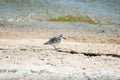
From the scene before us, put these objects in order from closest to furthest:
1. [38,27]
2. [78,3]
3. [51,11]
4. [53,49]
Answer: [53,49] → [38,27] → [51,11] → [78,3]

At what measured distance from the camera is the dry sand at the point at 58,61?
325 inches

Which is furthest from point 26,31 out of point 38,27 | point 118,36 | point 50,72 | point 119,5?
point 119,5

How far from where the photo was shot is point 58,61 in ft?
30.2

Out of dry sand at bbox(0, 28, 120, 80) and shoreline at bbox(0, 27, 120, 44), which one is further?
shoreline at bbox(0, 27, 120, 44)

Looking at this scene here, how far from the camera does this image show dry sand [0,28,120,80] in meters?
8.26

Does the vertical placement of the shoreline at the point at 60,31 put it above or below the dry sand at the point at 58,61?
below

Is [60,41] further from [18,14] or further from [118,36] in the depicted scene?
[18,14]

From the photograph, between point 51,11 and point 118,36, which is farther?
point 51,11

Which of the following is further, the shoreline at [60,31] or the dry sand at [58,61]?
the shoreline at [60,31]

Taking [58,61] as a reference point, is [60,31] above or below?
below

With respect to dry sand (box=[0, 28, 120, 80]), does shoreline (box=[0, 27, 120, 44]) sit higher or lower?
lower

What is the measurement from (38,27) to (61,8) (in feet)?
13.3

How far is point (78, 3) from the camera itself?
69.2 feet

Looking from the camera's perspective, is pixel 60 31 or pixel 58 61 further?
pixel 60 31
